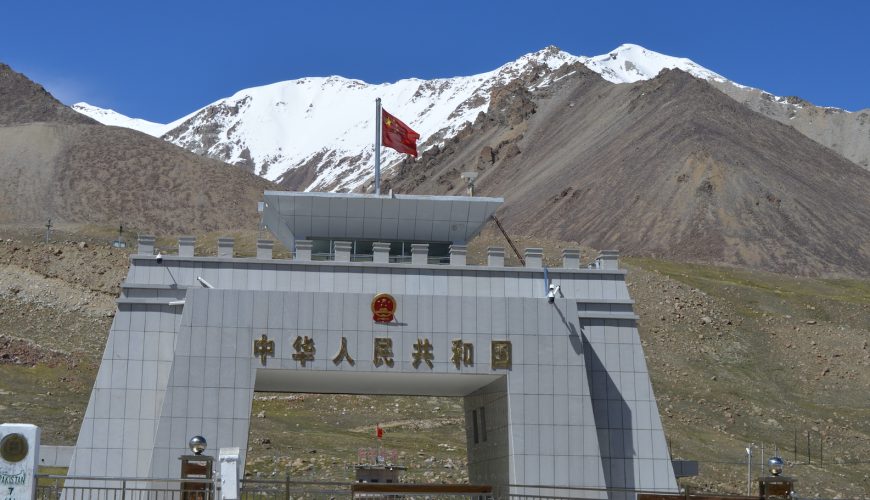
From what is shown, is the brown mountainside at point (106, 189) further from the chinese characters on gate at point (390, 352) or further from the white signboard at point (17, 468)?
the white signboard at point (17, 468)

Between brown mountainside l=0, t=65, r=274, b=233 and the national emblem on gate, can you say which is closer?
the national emblem on gate

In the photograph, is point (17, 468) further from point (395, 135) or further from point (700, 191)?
point (700, 191)

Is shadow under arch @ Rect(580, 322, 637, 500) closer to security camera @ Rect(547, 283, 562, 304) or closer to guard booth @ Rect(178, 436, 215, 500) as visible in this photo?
security camera @ Rect(547, 283, 562, 304)

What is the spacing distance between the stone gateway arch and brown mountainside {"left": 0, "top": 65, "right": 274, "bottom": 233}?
139024mm

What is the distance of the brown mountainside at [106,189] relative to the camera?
17700 centimetres

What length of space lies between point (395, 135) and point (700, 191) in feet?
373

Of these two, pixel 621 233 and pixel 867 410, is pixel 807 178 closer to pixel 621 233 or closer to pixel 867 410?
pixel 621 233

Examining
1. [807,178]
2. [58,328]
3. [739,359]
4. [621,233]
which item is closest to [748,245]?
[621,233]

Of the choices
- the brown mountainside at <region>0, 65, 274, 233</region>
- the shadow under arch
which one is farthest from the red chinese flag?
the brown mountainside at <region>0, 65, 274, 233</region>

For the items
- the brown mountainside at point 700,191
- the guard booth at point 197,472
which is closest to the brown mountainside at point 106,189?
the brown mountainside at point 700,191

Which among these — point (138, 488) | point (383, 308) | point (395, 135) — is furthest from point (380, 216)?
point (138, 488)

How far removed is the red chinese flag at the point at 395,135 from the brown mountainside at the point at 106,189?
137 meters

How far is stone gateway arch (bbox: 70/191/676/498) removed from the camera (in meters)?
34.1

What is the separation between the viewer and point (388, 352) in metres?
34.7
